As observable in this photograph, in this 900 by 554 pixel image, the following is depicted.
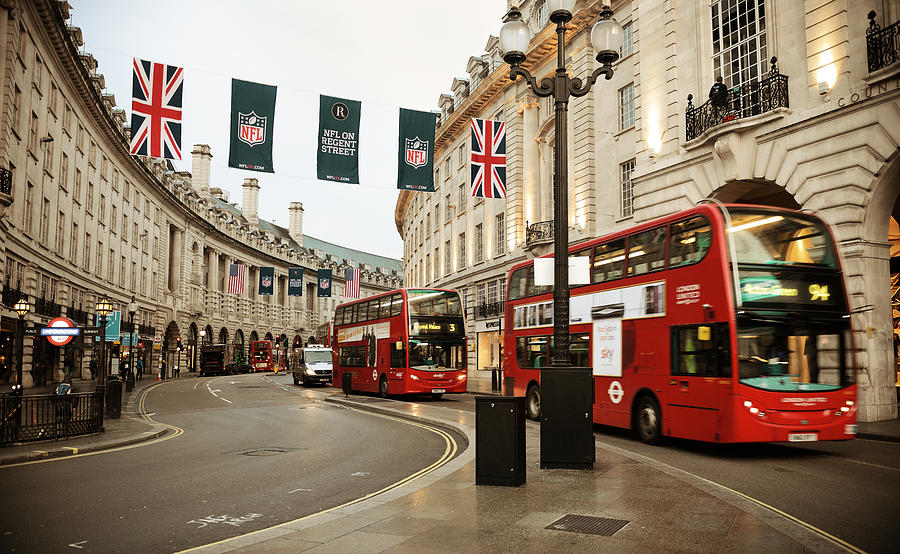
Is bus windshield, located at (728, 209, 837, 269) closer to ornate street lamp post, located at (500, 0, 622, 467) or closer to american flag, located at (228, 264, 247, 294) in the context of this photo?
ornate street lamp post, located at (500, 0, 622, 467)

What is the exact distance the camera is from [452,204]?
46.6 m

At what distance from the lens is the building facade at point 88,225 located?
29.2 m

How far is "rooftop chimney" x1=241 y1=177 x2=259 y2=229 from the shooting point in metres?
96.9

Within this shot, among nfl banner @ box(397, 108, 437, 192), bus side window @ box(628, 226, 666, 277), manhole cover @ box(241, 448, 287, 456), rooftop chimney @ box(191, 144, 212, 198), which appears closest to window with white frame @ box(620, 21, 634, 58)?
nfl banner @ box(397, 108, 437, 192)

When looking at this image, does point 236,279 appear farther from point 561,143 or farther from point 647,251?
point 561,143

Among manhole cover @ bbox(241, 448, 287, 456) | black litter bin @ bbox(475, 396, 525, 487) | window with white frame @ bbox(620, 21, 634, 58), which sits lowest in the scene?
manhole cover @ bbox(241, 448, 287, 456)

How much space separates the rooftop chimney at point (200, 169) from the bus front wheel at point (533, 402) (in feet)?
231

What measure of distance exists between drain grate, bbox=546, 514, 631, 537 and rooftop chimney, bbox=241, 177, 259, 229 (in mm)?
94780

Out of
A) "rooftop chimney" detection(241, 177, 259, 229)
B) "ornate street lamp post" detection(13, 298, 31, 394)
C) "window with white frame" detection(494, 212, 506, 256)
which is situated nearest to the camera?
"ornate street lamp post" detection(13, 298, 31, 394)

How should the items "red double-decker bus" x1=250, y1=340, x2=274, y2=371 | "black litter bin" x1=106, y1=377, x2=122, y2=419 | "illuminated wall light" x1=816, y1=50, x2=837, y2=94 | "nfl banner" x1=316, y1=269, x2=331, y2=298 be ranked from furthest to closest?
"red double-decker bus" x1=250, y1=340, x2=274, y2=371 < "nfl banner" x1=316, y1=269, x2=331, y2=298 < "black litter bin" x1=106, y1=377, x2=122, y2=419 < "illuminated wall light" x1=816, y1=50, x2=837, y2=94

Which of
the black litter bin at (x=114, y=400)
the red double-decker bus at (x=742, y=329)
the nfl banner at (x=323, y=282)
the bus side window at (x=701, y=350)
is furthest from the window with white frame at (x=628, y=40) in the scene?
the nfl banner at (x=323, y=282)

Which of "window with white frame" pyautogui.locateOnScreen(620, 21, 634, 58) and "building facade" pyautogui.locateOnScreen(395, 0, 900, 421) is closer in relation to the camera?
"building facade" pyautogui.locateOnScreen(395, 0, 900, 421)

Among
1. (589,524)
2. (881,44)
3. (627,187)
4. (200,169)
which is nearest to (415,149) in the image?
(627,187)

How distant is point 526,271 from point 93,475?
38.0 feet
